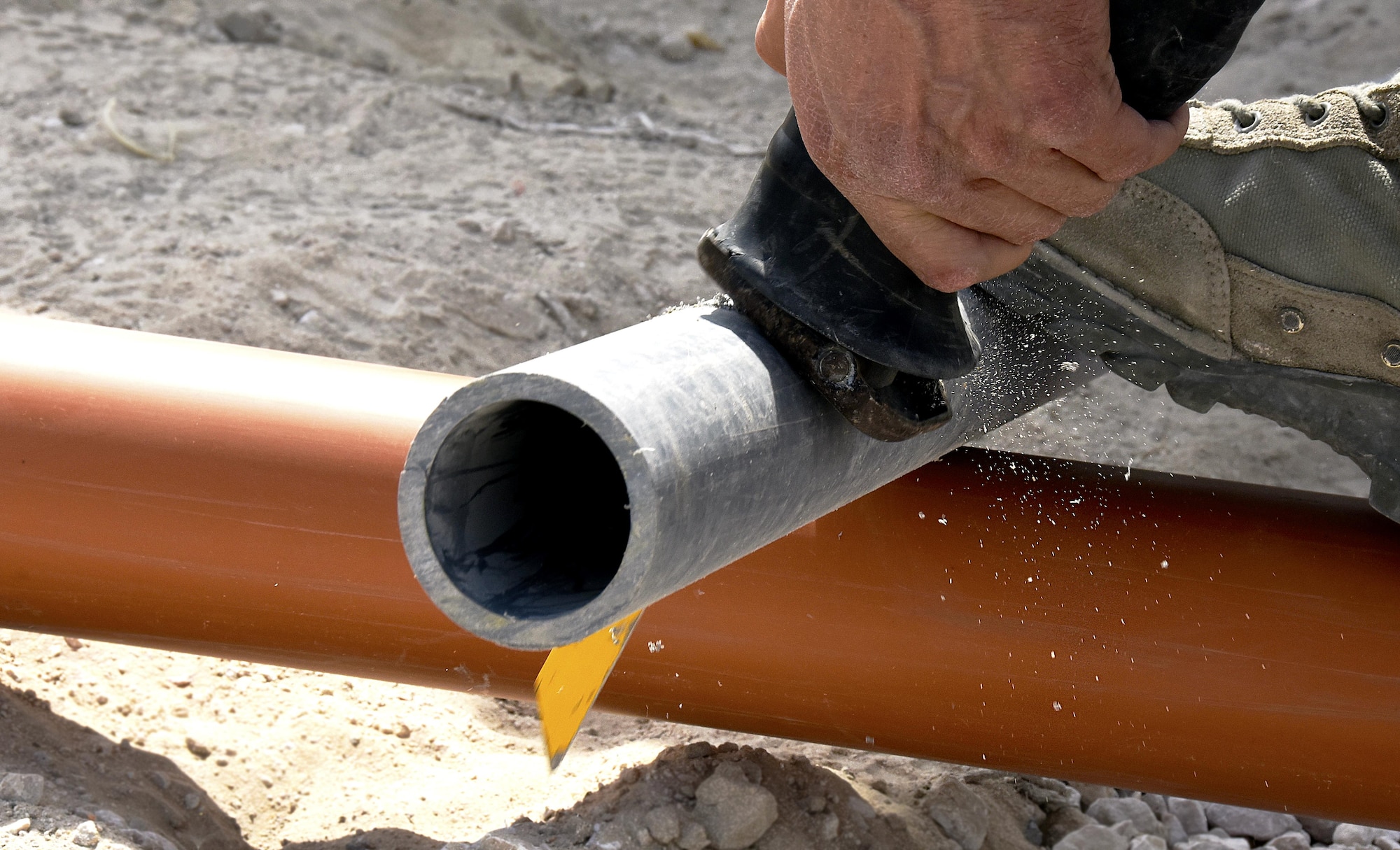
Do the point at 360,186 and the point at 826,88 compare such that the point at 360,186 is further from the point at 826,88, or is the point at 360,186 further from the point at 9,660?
the point at 826,88

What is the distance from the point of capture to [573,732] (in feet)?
3.77

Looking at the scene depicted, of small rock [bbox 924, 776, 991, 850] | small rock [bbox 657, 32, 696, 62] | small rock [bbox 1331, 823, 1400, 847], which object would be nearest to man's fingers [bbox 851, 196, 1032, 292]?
small rock [bbox 924, 776, 991, 850]

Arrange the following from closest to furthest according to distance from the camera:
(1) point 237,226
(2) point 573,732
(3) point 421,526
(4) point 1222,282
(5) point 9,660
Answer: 1. (3) point 421,526
2. (2) point 573,732
3. (4) point 1222,282
4. (5) point 9,660
5. (1) point 237,226

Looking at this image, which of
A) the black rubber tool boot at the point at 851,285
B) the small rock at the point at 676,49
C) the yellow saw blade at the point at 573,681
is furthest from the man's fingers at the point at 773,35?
the small rock at the point at 676,49

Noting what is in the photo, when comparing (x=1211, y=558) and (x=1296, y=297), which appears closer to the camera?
(x=1296, y=297)

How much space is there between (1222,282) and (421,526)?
997 mm

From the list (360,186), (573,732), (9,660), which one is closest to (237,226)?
(360,186)

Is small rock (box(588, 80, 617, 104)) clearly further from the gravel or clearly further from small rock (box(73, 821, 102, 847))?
small rock (box(73, 821, 102, 847))

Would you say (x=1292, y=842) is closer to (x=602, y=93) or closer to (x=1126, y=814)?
(x=1126, y=814)

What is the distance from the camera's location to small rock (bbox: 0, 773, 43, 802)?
4.67 ft

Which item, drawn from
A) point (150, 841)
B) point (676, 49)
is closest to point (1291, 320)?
point (150, 841)

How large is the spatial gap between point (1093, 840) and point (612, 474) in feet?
3.54

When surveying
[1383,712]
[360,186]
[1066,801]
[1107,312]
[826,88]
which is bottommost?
[360,186]

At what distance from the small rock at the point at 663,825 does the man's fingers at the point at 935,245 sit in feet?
2.75
